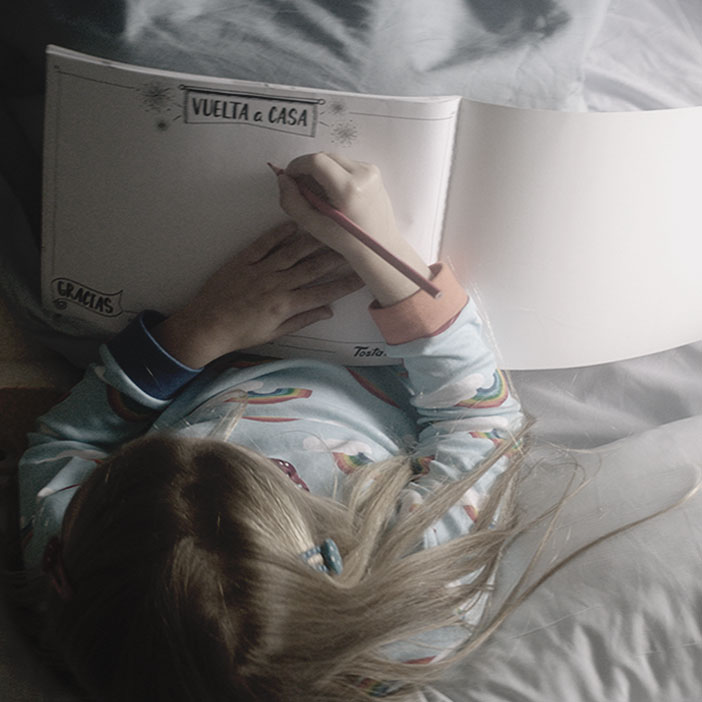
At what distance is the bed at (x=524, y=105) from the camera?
22.2 inches

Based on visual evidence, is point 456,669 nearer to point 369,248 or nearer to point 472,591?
point 472,591

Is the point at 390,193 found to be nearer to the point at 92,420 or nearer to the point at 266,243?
the point at 266,243

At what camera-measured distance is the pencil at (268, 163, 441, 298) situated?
54cm

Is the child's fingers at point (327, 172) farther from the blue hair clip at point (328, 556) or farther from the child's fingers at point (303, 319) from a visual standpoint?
the blue hair clip at point (328, 556)

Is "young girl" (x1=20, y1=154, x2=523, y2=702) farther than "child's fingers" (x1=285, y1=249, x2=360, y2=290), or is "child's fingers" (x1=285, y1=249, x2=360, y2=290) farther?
"child's fingers" (x1=285, y1=249, x2=360, y2=290)

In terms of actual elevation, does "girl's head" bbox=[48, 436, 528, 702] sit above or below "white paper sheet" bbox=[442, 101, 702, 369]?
below

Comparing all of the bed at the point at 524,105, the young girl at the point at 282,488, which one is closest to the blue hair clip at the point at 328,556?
the young girl at the point at 282,488

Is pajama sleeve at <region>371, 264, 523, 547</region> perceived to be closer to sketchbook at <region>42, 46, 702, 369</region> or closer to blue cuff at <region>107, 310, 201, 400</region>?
sketchbook at <region>42, 46, 702, 369</region>

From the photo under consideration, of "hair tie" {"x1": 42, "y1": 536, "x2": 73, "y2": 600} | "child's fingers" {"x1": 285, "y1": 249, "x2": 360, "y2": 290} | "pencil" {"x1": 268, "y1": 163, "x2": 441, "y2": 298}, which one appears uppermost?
"pencil" {"x1": 268, "y1": 163, "x2": 441, "y2": 298}

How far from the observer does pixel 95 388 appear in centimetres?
66

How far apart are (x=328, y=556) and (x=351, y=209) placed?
0.22m

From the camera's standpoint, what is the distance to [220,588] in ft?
1.56

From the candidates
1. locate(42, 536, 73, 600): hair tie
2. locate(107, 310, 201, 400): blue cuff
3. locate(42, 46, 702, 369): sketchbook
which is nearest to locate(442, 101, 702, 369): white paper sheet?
locate(42, 46, 702, 369): sketchbook

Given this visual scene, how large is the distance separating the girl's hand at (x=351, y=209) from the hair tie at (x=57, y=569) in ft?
0.85
